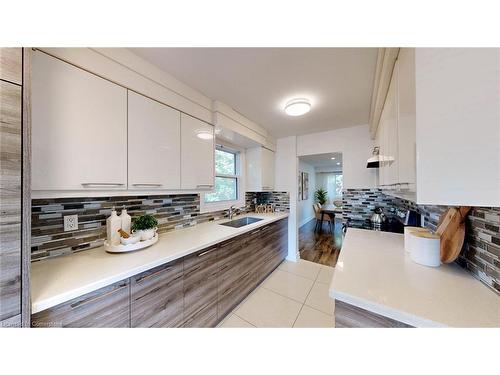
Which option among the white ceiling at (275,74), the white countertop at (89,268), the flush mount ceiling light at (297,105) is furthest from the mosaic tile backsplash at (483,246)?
the white countertop at (89,268)

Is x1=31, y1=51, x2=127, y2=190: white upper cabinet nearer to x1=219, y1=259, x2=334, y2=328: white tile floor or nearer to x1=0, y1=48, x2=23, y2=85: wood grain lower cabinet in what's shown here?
x1=0, y1=48, x2=23, y2=85: wood grain lower cabinet

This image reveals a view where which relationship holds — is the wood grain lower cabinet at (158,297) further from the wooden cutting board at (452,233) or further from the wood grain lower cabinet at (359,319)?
the wooden cutting board at (452,233)

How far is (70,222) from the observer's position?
3.57 ft

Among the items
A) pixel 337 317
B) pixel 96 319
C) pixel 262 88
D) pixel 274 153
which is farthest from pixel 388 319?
pixel 274 153

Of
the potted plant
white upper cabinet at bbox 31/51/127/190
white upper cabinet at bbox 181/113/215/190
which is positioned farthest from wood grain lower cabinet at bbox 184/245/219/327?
white upper cabinet at bbox 31/51/127/190

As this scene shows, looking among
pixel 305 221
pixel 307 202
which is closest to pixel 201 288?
pixel 305 221

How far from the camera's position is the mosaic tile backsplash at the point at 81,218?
38.8 inches

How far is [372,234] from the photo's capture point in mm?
1622

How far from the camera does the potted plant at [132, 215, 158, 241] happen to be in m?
1.23

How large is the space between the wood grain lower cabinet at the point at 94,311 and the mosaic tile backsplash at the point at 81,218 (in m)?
0.51

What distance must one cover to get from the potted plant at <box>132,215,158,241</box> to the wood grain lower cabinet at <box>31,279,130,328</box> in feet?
1.25

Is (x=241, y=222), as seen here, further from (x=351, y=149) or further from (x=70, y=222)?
(x=351, y=149)
